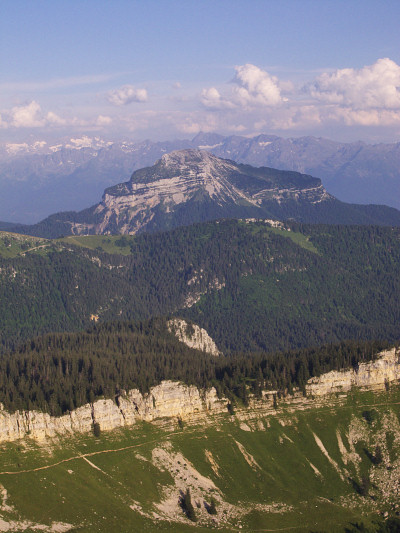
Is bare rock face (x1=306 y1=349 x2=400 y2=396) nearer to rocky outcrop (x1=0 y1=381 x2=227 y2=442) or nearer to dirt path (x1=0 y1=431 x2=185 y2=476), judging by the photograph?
rocky outcrop (x1=0 y1=381 x2=227 y2=442)

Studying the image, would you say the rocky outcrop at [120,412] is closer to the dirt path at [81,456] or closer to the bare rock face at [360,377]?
the dirt path at [81,456]

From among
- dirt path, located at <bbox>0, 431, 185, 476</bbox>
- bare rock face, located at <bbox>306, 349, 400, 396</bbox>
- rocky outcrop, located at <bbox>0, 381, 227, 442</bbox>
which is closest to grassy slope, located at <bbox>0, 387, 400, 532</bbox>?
dirt path, located at <bbox>0, 431, 185, 476</bbox>

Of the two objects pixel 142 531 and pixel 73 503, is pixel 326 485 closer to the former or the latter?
pixel 142 531

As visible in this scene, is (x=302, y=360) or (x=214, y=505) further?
(x=302, y=360)

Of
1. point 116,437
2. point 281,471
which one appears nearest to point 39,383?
point 116,437

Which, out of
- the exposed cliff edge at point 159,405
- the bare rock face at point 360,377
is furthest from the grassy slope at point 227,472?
the bare rock face at point 360,377
